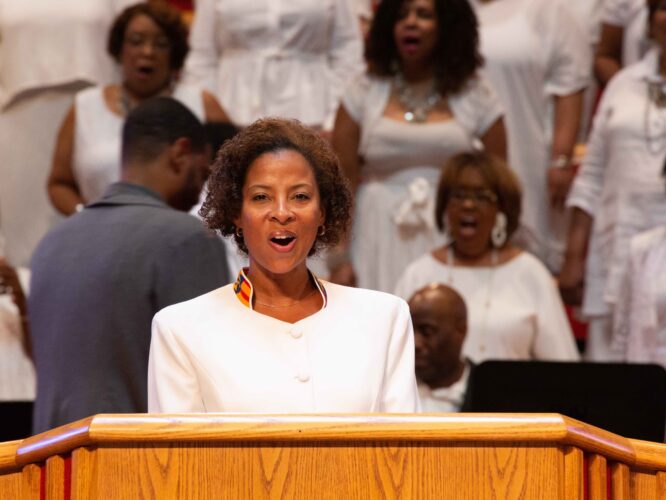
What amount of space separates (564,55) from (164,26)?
1.72 metres

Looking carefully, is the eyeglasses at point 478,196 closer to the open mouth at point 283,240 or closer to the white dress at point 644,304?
the white dress at point 644,304

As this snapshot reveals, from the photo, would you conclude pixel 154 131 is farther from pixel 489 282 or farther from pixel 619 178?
pixel 619 178

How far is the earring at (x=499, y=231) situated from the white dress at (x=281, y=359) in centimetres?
250

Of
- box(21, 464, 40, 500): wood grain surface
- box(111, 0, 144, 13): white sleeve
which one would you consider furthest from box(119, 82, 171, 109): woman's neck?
box(21, 464, 40, 500): wood grain surface

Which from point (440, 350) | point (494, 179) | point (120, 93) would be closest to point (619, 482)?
point (440, 350)

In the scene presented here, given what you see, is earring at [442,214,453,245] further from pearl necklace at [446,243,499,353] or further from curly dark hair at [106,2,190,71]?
curly dark hair at [106,2,190,71]

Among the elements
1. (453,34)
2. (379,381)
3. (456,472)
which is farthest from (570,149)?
(456,472)

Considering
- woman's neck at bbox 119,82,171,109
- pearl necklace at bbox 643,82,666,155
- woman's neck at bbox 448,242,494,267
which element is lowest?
woman's neck at bbox 448,242,494,267

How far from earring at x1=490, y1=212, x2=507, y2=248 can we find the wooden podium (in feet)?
9.63

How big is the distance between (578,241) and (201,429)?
374 centimetres

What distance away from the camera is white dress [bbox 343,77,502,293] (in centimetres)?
526

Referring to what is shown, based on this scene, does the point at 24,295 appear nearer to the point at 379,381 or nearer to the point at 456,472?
the point at 379,381

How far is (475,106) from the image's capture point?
17.3 feet

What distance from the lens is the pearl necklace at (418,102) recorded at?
5270 mm
